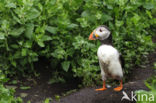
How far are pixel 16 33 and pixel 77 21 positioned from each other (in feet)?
3.49

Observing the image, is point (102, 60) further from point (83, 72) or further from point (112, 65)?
point (83, 72)

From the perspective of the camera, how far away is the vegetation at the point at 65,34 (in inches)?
176

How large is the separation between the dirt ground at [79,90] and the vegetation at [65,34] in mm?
158

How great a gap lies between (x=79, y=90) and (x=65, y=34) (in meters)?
0.96

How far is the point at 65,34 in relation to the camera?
4734 mm

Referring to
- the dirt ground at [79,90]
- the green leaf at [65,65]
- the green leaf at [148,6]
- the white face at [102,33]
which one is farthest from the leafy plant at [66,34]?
the white face at [102,33]

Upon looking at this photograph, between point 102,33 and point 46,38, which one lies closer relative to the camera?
point 102,33

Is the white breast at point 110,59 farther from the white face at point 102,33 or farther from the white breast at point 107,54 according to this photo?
the white face at point 102,33

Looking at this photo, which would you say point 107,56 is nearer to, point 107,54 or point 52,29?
point 107,54

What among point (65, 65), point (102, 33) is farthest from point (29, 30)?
point (102, 33)

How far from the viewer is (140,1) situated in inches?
207

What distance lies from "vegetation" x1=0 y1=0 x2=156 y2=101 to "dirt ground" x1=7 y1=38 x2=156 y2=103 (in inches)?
6.2

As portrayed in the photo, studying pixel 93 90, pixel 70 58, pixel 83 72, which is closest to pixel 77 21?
pixel 70 58

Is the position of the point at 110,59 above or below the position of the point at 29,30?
below
